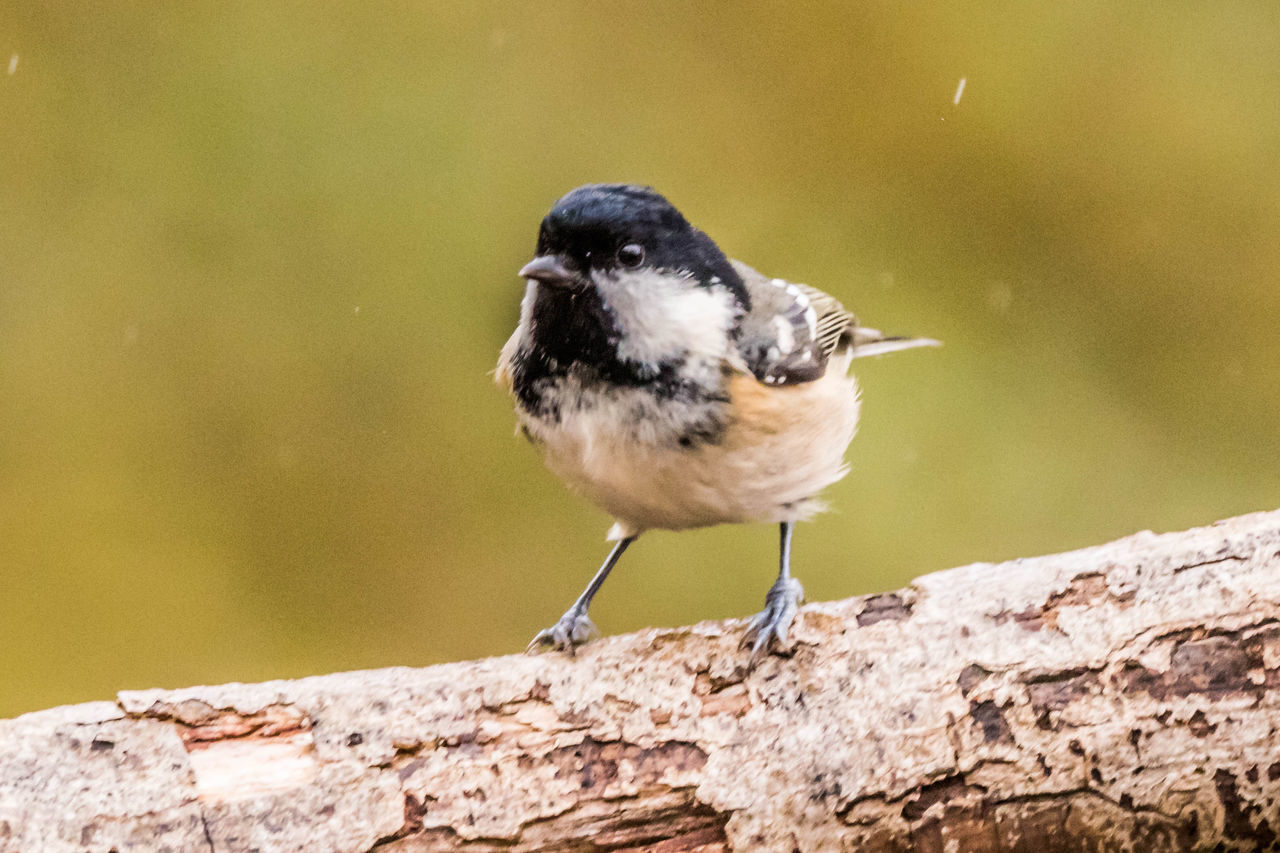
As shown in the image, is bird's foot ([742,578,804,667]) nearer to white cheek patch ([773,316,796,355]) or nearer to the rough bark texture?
the rough bark texture

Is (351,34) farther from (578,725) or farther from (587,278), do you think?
(578,725)

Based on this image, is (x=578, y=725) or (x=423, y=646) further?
(x=423, y=646)

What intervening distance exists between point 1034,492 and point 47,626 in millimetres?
2210

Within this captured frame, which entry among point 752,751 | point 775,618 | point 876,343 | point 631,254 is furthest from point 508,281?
point 752,751

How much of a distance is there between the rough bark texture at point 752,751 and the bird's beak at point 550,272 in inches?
19.3

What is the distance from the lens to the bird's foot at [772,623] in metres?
1.28

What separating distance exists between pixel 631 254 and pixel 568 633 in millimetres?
532

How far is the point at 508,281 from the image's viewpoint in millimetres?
2283

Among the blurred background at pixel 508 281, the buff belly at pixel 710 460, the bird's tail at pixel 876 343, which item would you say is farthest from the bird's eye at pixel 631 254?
the blurred background at pixel 508 281

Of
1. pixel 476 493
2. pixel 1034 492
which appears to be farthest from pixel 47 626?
pixel 1034 492

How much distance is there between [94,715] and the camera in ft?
3.69

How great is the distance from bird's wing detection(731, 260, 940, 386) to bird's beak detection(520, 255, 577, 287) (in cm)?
27

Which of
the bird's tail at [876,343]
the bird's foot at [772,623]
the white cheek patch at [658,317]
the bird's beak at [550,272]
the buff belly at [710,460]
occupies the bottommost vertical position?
the bird's foot at [772,623]

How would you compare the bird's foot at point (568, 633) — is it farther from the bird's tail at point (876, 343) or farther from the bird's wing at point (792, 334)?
the bird's tail at point (876, 343)
